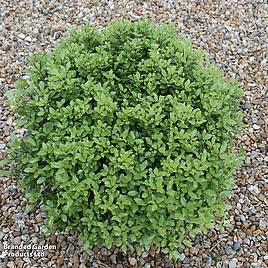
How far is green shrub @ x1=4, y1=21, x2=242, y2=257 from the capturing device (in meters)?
2.66

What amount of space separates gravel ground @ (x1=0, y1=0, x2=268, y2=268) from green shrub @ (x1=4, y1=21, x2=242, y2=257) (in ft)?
1.46

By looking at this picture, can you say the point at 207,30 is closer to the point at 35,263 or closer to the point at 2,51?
the point at 2,51

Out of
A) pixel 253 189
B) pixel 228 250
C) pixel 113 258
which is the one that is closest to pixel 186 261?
pixel 228 250

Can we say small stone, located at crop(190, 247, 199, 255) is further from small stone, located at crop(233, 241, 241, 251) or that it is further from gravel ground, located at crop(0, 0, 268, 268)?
small stone, located at crop(233, 241, 241, 251)

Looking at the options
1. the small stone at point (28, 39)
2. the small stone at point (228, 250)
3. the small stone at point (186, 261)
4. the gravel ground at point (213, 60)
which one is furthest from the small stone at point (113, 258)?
the small stone at point (28, 39)

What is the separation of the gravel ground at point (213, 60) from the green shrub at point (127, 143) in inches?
17.5

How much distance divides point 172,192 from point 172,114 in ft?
1.34

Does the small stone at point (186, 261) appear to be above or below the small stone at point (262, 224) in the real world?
below

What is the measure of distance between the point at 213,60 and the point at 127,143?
208cm

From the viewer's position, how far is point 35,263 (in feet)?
10.8

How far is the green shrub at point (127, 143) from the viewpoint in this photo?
266 centimetres

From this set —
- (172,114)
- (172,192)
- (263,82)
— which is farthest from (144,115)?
(263,82)

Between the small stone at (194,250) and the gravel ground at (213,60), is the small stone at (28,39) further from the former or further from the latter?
the small stone at (194,250)

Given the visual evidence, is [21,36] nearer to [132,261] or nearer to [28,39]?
[28,39]
